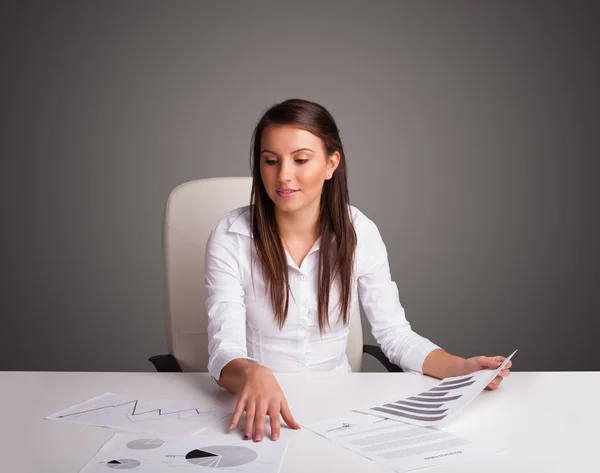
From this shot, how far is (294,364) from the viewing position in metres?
2.02

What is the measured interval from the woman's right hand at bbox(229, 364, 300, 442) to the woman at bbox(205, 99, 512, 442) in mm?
374

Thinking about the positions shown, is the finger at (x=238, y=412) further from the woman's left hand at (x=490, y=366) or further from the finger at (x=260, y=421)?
the woman's left hand at (x=490, y=366)

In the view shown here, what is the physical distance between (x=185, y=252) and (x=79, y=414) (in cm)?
96

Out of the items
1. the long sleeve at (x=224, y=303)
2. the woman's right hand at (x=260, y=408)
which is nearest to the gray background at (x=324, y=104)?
the long sleeve at (x=224, y=303)

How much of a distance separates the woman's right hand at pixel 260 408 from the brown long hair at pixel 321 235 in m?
0.57

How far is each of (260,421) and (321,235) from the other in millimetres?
824

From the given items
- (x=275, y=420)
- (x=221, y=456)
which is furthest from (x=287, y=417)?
(x=221, y=456)

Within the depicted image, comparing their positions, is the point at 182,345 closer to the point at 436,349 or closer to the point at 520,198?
the point at 436,349

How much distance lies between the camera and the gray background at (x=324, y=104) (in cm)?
368

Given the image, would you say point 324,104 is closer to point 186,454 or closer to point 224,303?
point 224,303

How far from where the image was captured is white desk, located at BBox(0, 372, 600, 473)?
3.91 feet

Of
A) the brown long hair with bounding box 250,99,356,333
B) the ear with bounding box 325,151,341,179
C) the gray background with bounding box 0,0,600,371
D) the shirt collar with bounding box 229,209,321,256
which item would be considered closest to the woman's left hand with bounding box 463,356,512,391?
the brown long hair with bounding box 250,99,356,333

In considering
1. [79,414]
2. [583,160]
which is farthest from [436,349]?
[583,160]

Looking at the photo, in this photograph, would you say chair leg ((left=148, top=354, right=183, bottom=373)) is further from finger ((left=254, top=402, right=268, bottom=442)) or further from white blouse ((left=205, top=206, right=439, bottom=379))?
finger ((left=254, top=402, right=268, bottom=442))
